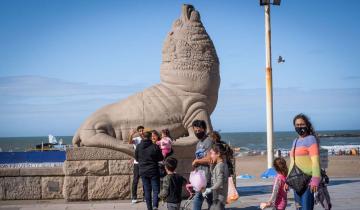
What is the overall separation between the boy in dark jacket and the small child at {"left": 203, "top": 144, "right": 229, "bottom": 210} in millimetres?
1678

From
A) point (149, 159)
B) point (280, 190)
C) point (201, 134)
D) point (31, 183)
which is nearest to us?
point (280, 190)

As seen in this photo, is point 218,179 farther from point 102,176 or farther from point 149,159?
point 102,176

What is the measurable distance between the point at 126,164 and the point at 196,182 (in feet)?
11.3

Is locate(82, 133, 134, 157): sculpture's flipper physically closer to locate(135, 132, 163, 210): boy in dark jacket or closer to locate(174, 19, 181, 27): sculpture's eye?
locate(135, 132, 163, 210): boy in dark jacket

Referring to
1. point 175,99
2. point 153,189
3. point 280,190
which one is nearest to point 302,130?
point 280,190

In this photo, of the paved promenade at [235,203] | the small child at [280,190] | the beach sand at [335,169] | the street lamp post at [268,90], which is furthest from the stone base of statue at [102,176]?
the beach sand at [335,169]

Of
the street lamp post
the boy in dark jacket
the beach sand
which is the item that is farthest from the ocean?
the boy in dark jacket

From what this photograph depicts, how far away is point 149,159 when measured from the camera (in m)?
7.39

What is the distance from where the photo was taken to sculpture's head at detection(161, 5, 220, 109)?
381 inches

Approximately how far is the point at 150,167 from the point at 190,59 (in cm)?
298

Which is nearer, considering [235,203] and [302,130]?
[302,130]

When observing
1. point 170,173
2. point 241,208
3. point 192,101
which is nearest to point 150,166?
point 170,173

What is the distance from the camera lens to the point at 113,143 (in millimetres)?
9375

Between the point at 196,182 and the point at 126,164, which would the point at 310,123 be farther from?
the point at 126,164
